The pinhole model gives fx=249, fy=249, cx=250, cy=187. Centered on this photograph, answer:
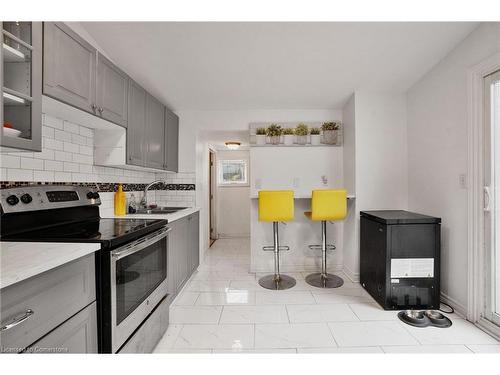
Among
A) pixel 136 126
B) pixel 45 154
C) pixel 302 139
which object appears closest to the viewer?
pixel 45 154

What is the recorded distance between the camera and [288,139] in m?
3.54

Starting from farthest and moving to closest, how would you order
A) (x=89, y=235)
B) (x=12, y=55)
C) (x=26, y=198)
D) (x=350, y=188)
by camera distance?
(x=350, y=188)
(x=26, y=198)
(x=89, y=235)
(x=12, y=55)

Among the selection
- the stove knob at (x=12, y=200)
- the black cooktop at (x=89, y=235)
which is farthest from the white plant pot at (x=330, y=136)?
the stove knob at (x=12, y=200)

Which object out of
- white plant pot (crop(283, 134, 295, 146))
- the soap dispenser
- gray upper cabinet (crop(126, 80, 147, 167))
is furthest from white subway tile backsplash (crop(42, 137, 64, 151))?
white plant pot (crop(283, 134, 295, 146))

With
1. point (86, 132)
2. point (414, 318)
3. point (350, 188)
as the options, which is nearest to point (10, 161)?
point (86, 132)

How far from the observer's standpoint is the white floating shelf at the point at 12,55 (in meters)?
1.20

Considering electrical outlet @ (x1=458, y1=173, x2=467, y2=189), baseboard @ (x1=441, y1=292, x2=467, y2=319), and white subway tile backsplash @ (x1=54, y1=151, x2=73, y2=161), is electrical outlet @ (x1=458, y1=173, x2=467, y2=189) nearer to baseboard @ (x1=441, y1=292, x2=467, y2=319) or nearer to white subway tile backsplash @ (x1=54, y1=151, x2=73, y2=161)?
baseboard @ (x1=441, y1=292, x2=467, y2=319)

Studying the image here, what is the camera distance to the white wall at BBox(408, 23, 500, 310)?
83.0 inches

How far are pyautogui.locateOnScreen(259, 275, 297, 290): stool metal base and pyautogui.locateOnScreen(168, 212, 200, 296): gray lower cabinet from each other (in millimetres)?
893

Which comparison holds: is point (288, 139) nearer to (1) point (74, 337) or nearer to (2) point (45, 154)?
(2) point (45, 154)

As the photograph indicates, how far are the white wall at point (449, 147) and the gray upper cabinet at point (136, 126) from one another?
2959 mm

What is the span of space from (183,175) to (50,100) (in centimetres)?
220

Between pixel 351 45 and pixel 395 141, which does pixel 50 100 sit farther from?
pixel 395 141

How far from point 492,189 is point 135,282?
2676 mm
